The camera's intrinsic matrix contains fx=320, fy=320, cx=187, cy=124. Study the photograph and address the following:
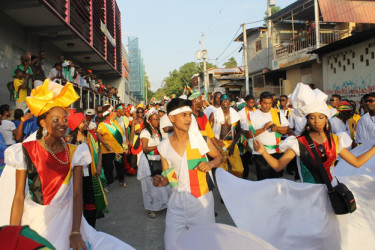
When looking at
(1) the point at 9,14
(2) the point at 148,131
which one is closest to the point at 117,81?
(1) the point at 9,14

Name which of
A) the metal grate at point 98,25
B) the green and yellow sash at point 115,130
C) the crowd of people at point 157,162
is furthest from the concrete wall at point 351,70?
the metal grate at point 98,25

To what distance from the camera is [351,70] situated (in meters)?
16.5

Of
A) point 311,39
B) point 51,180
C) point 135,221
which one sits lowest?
point 135,221

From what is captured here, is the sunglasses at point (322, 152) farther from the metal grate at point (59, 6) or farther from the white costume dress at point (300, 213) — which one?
the metal grate at point (59, 6)

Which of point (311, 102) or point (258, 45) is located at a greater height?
point (258, 45)

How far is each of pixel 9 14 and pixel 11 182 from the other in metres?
9.75

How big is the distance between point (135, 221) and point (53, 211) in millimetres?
3272

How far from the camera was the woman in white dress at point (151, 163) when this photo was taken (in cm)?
579

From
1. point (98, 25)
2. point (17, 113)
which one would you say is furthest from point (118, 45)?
point (17, 113)

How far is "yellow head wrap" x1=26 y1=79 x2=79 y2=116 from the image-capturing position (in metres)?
2.41

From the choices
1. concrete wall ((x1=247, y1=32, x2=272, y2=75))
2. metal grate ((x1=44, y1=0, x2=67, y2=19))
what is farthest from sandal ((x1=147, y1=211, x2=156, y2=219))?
concrete wall ((x1=247, y1=32, x2=272, y2=75))

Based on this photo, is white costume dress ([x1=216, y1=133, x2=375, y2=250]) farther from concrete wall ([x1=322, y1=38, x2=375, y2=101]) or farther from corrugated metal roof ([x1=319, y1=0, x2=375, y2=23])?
corrugated metal roof ([x1=319, y1=0, x2=375, y2=23])

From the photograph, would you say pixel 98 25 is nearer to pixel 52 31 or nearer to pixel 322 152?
pixel 52 31

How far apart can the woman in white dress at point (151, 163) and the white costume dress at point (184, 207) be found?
242 cm
